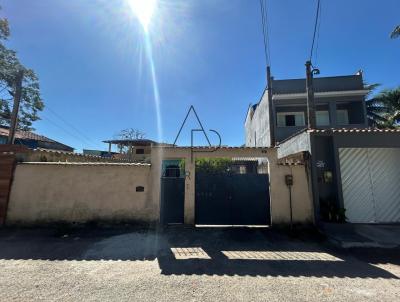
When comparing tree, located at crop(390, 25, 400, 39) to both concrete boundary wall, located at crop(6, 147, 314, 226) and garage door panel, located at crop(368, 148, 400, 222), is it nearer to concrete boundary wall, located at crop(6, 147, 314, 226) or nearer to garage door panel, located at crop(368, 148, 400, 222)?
garage door panel, located at crop(368, 148, 400, 222)

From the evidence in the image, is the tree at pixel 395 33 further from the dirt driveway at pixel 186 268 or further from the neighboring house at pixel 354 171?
the dirt driveway at pixel 186 268

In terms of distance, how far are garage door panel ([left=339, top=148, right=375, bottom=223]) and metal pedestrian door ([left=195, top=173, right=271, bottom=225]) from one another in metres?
3.08

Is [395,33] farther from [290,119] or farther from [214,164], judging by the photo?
[214,164]

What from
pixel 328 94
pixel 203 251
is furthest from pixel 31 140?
pixel 328 94

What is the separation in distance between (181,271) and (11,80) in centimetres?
1966

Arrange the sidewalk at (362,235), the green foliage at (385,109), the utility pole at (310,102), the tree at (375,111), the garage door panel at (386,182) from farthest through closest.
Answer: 1. the tree at (375,111)
2. the green foliage at (385,109)
3. the utility pole at (310,102)
4. the garage door panel at (386,182)
5. the sidewalk at (362,235)

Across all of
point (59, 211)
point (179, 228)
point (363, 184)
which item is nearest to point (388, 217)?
point (363, 184)

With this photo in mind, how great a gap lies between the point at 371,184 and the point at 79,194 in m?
→ 11.1

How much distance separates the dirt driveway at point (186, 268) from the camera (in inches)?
157

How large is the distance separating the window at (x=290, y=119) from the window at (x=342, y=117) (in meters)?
2.81

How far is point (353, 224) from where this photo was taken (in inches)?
330

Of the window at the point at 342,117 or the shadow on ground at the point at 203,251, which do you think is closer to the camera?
the shadow on ground at the point at 203,251

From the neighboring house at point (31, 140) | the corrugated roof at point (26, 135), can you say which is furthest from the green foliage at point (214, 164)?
the corrugated roof at point (26, 135)

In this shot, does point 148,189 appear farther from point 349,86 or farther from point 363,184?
point 349,86
